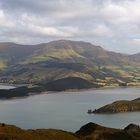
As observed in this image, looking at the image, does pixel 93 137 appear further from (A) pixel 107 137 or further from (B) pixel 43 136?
(B) pixel 43 136

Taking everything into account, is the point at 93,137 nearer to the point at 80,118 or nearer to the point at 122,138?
the point at 122,138

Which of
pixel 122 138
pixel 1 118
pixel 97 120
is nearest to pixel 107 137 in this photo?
pixel 122 138

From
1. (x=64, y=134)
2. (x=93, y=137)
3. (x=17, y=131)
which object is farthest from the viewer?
(x=93, y=137)

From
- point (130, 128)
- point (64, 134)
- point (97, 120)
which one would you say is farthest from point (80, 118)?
point (64, 134)

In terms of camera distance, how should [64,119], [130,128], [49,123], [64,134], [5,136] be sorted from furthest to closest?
[64,119] < [49,123] < [130,128] < [64,134] < [5,136]

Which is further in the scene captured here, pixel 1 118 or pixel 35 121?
pixel 1 118

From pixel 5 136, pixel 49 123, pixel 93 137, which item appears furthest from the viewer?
pixel 49 123
